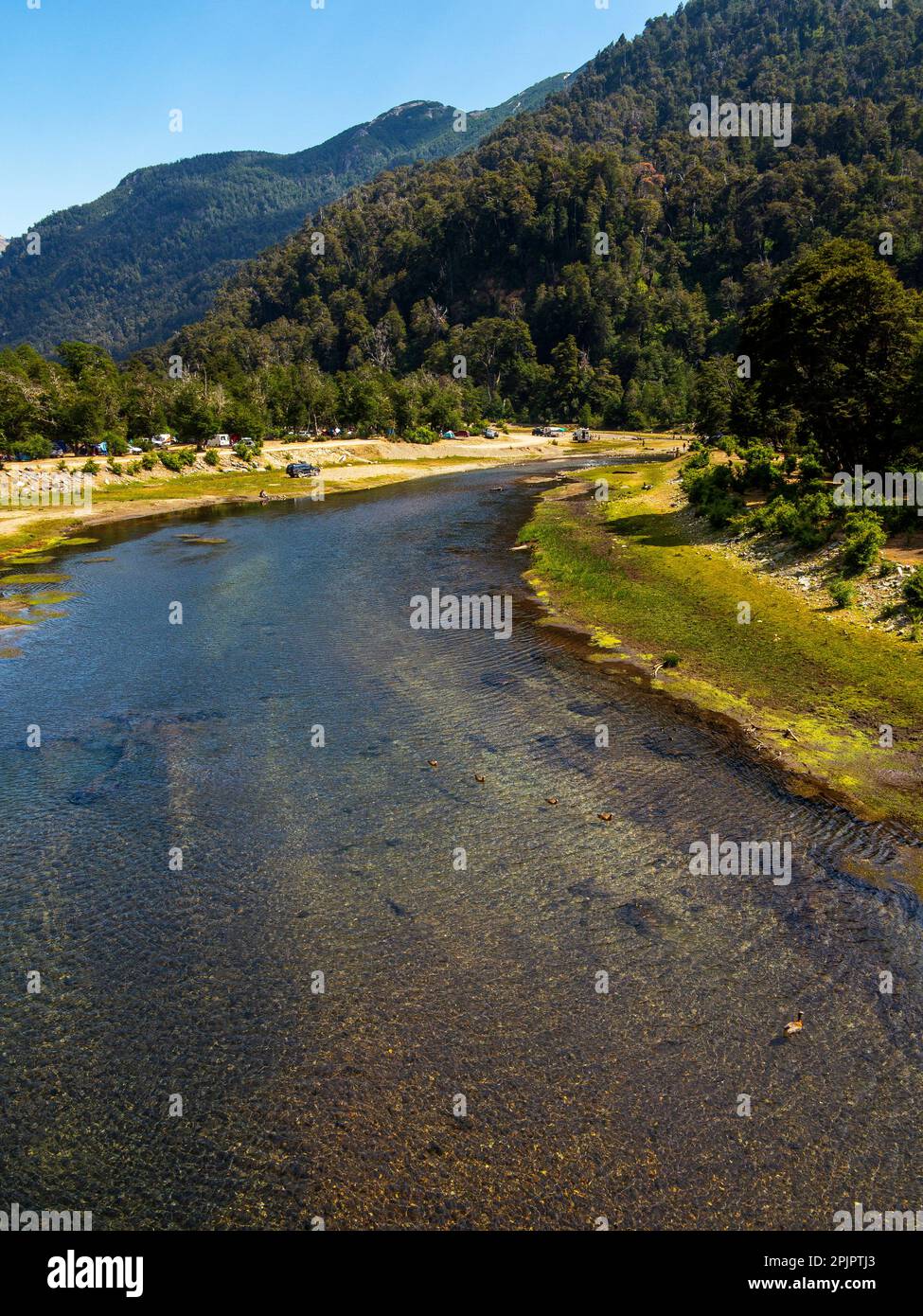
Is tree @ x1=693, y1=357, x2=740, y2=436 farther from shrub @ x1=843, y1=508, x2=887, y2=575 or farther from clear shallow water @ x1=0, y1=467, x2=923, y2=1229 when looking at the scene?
clear shallow water @ x1=0, y1=467, x2=923, y2=1229

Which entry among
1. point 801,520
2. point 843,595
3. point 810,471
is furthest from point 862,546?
point 810,471

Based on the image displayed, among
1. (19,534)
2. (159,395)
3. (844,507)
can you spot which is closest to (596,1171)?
(844,507)

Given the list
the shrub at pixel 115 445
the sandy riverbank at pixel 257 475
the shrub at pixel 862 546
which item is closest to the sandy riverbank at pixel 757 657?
the shrub at pixel 862 546

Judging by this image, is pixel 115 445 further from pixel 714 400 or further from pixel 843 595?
pixel 843 595

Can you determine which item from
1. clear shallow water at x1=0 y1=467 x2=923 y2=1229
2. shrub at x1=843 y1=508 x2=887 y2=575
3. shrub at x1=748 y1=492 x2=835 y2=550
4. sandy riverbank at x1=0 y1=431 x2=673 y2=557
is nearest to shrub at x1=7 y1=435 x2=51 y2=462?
sandy riverbank at x1=0 y1=431 x2=673 y2=557

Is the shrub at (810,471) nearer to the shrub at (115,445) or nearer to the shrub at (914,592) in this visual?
the shrub at (914,592)
